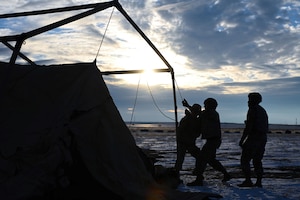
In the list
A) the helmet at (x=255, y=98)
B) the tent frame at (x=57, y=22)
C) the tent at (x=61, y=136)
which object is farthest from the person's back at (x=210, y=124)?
the tent at (x=61, y=136)

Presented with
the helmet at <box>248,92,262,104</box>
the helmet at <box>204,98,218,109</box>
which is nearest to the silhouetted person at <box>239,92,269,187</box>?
the helmet at <box>248,92,262,104</box>

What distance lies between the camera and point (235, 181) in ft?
30.9

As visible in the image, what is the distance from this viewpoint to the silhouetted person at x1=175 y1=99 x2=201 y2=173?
30.5 feet

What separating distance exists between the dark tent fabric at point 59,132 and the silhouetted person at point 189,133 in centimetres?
356

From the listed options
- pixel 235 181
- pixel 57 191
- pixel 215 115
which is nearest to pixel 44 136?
pixel 57 191

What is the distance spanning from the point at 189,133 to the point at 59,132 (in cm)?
488

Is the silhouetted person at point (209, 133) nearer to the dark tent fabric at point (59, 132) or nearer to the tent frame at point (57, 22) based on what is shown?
the tent frame at point (57, 22)

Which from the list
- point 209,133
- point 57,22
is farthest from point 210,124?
point 57,22

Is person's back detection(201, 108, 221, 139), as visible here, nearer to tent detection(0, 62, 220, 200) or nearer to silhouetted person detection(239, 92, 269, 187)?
silhouetted person detection(239, 92, 269, 187)

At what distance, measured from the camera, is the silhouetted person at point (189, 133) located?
366 inches

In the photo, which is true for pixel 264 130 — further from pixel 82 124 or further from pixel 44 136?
pixel 44 136

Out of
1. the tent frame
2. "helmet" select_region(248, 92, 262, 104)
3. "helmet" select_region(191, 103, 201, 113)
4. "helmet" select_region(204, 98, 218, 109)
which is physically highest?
the tent frame

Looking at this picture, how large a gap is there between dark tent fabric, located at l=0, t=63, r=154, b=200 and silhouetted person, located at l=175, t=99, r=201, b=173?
3.56 metres

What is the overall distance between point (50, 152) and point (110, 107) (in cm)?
144
